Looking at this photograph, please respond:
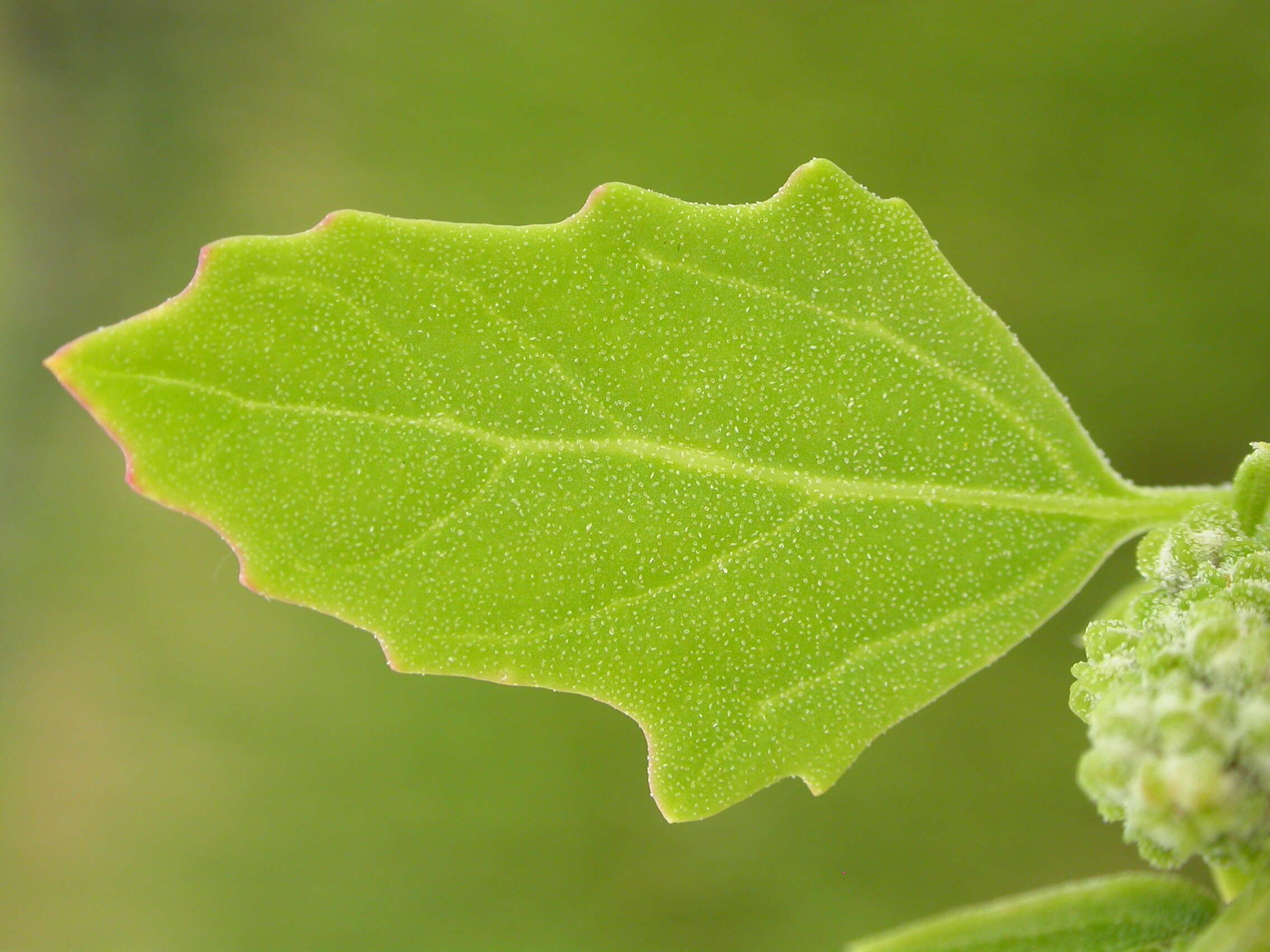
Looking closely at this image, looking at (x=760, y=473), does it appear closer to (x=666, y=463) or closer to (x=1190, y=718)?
(x=666, y=463)

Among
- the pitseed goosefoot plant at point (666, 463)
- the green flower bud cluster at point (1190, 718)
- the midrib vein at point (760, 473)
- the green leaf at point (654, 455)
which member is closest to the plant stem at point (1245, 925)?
the green flower bud cluster at point (1190, 718)

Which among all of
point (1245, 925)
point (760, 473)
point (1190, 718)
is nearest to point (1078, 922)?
point (1245, 925)

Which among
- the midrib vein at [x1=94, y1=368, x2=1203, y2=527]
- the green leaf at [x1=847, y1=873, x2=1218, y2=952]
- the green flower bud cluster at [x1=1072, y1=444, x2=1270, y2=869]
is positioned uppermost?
the midrib vein at [x1=94, y1=368, x2=1203, y2=527]

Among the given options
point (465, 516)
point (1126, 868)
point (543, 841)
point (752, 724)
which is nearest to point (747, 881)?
point (543, 841)

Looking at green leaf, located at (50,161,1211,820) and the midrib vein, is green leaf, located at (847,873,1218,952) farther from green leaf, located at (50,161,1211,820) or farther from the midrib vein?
the midrib vein

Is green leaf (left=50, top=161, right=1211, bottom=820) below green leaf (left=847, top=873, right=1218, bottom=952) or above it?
above

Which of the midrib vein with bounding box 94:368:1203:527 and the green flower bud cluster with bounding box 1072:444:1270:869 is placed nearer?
the green flower bud cluster with bounding box 1072:444:1270:869

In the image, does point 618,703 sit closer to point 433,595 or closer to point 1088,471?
point 433,595

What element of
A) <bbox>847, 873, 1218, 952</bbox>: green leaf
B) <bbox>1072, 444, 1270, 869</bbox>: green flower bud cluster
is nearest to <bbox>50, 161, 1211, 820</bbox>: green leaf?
<bbox>1072, 444, 1270, 869</bbox>: green flower bud cluster
